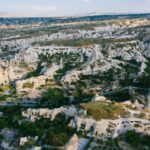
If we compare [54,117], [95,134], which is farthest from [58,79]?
[95,134]

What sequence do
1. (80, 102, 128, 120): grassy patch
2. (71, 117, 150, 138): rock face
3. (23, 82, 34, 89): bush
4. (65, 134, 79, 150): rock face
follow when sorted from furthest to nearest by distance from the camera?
(23, 82, 34, 89): bush
(80, 102, 128, 120): grassy patch
(71, 117, 150, 138): rock face
(65, 134, 79, 150): rock face

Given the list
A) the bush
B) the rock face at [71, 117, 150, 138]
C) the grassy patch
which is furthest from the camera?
the bush

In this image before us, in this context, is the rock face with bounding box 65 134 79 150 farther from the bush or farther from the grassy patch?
the bush

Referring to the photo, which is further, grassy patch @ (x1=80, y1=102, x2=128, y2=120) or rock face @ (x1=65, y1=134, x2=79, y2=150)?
grassy patch @ (x1=80, y1=102, x2=128, y2=120)

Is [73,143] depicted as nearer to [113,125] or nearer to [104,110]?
[113,125]

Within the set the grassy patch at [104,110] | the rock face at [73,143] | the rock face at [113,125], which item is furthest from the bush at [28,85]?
the rock face at [73,143]

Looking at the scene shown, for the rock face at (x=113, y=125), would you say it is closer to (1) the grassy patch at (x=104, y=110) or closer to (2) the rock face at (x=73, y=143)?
(1) the grassy patch at (x=104, y=110)

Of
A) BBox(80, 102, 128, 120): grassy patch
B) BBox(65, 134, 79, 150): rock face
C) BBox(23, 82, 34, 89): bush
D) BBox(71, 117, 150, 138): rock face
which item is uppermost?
BBox(80, 102, 128, 120): grassy patch

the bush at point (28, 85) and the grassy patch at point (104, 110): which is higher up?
the grassy patch at point (104, 110)

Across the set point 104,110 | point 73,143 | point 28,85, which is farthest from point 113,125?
point 28,85

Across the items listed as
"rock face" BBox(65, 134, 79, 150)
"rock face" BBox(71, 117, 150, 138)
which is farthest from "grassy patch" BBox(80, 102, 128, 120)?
"rock face" BBox(65, 134, 79, 150)
